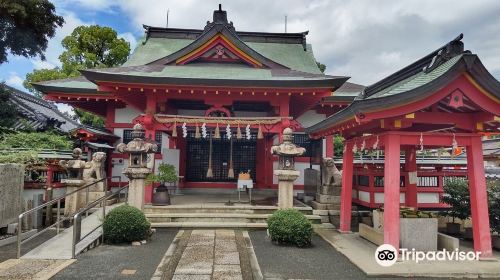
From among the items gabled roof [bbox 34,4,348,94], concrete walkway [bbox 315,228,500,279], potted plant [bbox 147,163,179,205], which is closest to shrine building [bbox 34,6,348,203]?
gabled roof [bbox 34,4,348,94]

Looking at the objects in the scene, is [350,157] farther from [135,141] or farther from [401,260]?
[135,141]

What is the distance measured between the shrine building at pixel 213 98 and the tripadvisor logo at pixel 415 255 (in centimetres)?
558

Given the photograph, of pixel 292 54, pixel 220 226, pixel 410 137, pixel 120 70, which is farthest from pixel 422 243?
pixel 292 54

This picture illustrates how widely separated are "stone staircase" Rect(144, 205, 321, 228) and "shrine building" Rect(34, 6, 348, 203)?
4.18ft

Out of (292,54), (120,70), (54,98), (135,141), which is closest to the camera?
(135,141)

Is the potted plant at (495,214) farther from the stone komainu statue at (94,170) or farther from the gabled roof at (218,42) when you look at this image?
the stone komainu statue at (94,170)

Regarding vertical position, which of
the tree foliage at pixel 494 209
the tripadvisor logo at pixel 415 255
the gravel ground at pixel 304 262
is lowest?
the gravel ground at pixel 304 262

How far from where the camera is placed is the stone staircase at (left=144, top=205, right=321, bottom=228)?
9.58 metres

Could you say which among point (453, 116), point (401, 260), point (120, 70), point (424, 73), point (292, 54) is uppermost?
point (292, 54)

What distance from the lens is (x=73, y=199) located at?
10.5 metres

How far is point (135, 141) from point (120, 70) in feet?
13.9

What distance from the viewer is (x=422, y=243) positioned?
23.2 ft

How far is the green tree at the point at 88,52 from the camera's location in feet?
76.9

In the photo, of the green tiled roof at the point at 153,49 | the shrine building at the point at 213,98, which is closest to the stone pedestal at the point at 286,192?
the shrine building at the point at 213,98
